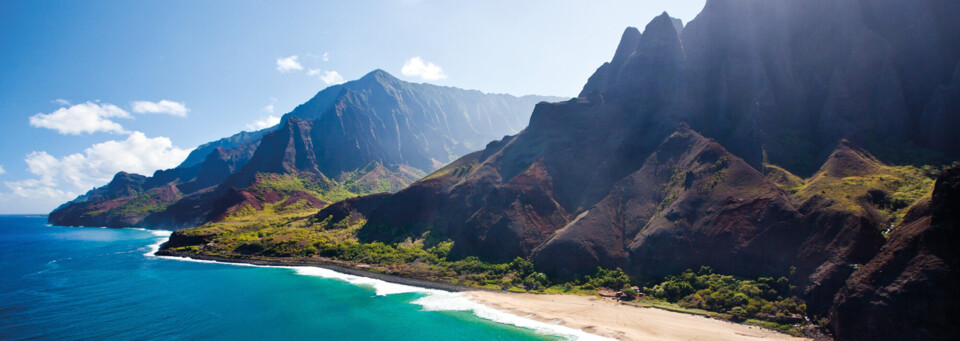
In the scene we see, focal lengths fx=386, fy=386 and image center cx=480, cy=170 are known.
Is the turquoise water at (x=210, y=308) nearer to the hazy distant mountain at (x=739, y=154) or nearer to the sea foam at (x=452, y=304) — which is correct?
the sea foam at (x=452, y=304)

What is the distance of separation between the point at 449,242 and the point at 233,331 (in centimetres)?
5721

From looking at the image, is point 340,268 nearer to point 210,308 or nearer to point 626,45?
point 210,308

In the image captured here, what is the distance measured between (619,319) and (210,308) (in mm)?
64957

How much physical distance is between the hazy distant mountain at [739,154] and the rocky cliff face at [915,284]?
8431 mm

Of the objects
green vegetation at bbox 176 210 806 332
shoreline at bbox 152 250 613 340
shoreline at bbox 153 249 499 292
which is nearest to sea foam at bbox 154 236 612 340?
shoreline at bbox 152 250 613 340

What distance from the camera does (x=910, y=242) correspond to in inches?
1496

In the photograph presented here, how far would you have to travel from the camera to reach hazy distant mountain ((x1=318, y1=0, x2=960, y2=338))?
5850 cm

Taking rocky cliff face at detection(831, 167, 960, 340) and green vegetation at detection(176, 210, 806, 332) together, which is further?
green vegetation at detection(176, 210, 806, 332)

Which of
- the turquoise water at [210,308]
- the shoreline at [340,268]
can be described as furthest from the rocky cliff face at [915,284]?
the shoreline at [340,268]

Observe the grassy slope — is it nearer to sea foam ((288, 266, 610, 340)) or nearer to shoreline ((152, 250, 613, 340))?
shoreline ((152, 250, 613, 340))

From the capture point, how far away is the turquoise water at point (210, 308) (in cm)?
5238

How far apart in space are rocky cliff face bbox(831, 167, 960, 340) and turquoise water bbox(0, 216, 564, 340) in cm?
3329

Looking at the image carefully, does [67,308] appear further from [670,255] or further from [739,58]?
[739,58]

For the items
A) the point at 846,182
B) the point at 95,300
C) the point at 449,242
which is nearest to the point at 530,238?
the point at 449,242
